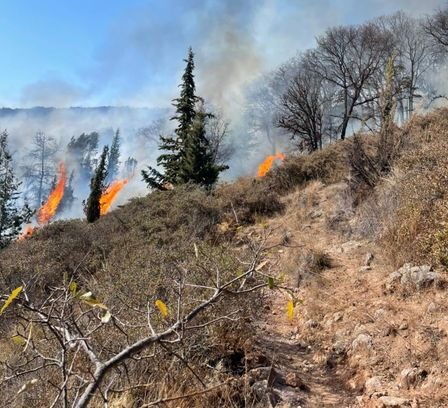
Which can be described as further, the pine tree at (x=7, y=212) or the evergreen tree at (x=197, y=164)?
the pine tree at (x=7, y=212)

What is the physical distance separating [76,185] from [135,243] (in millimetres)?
82471

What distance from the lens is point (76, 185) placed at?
8588 centimetres

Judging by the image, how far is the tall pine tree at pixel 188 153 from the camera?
19109 millimetres

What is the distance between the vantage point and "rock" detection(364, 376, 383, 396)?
338 centimetres

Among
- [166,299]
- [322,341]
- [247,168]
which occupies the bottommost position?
[322,341]

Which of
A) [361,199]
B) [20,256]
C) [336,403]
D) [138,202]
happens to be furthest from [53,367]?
[138,202]

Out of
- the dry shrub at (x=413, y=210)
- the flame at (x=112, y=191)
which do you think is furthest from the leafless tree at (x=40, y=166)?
the dry shrub at (x=413, y=210)

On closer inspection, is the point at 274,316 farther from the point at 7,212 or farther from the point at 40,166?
the point at 40,166

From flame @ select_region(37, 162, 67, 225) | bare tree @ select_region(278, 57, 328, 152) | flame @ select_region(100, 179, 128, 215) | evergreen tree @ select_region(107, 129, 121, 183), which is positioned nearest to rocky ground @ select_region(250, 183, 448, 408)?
bare tree @ select_region(278, 57, 328, 152)

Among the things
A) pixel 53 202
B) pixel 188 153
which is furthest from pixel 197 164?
pixel 53 202

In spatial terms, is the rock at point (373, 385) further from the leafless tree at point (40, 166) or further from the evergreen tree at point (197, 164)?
the leafless tree at point (40, 166)

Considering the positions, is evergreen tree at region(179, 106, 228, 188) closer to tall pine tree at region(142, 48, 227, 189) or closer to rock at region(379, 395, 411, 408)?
tall pine tree at region(142, 48, 227, 189)

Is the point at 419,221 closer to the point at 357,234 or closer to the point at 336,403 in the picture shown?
the point at 357,234

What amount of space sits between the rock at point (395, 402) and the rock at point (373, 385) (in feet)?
0.70
